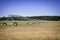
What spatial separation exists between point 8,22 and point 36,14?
611 millimetres

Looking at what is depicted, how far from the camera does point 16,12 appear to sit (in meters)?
2.50

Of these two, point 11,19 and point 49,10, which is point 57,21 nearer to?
point 49,10

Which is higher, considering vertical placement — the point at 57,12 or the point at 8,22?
the point at 57,12

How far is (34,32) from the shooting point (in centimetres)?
245

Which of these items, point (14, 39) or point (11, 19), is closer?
point (14, 39)

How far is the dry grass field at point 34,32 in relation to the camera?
2.36m

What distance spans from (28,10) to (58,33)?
77cm

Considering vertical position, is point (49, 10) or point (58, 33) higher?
point (49, 10)

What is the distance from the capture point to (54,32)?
2.40 m

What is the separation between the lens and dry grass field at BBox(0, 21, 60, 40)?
7.75ft

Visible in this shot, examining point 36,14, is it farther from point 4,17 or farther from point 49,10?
point 4,17

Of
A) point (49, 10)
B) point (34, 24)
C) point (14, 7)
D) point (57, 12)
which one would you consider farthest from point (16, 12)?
point (57, 12)

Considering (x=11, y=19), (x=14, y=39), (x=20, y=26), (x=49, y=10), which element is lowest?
(x=14, y=39)

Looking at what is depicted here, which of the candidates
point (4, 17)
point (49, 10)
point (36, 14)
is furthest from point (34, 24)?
point (4, 17)
